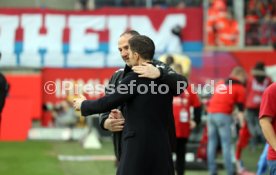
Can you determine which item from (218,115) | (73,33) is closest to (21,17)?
(73,33)

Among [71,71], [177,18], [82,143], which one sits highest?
[177,18]

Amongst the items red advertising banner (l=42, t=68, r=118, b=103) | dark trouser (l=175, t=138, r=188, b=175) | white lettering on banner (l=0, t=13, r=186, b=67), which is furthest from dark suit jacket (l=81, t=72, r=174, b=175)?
white lettering on banner (l=0, t=13, r=186, b=67)

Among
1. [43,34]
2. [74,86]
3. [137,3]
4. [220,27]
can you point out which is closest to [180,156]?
[74,86]

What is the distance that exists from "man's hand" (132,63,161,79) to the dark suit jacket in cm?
5

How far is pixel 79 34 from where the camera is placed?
2361 centimetres

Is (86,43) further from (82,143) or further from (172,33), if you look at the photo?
(82,143)

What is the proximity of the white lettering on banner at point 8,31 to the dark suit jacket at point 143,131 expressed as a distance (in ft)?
52.8

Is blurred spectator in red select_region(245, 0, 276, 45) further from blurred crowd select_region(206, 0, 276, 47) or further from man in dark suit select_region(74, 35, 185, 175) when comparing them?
man in dark suit select_region(74, 35, 185, 175)

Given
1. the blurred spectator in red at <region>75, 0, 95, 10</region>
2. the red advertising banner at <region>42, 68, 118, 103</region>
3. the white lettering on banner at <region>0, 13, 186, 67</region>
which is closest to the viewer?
the red advertising banner at <region>42, 68, 118, 103</region>

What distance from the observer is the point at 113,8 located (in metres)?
23.9

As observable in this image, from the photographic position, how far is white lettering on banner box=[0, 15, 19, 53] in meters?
23.1

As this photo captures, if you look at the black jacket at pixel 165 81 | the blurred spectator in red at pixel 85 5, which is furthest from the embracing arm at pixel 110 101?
the blurred spectator in red at pixel 85 5

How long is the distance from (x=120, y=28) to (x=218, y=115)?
1015cm

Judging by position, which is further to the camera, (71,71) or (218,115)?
(71,71)
